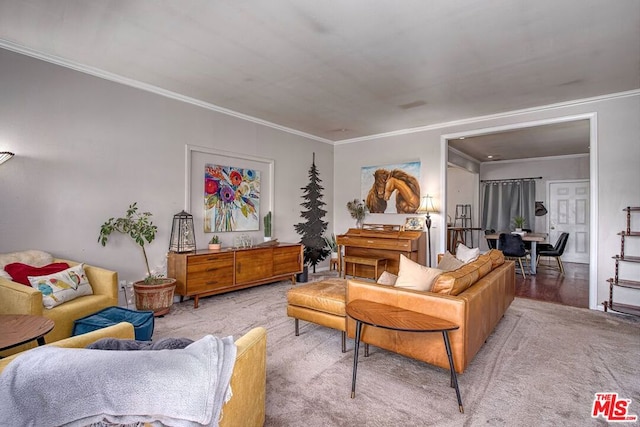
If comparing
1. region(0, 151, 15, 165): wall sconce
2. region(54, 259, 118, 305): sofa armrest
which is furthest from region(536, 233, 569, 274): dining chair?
region(0, 151, 15, 165): wall sconce

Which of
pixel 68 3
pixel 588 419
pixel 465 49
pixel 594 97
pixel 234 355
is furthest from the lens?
pixel 594 97

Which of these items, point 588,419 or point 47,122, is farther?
point 47,122

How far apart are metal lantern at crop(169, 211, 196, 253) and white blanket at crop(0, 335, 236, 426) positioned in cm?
325

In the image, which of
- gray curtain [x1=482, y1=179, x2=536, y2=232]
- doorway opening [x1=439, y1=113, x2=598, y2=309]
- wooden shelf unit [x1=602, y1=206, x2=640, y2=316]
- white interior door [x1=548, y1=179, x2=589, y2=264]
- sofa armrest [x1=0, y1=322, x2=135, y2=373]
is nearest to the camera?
sofa armrest [x1=0, y1=322, x2=135, y2=373]

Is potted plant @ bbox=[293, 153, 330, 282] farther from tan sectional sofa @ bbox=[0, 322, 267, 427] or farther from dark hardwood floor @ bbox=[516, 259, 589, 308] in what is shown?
tan sectional sofa @ bbox=[0, 322, 267, 427]

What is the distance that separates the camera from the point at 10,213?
3.03 meters

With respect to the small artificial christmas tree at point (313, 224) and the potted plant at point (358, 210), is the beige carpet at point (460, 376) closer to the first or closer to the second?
the small artificial christmas tree at point (313, 224)

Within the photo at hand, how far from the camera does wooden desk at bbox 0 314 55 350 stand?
5.78ft

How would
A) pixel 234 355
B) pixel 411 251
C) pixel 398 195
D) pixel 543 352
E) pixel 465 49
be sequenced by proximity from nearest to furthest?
pixel 234 355 → pixel 543 352 → pixel 465 49 → pixel 411 251 → pixel 398 195

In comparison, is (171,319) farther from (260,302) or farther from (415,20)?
(415,20)

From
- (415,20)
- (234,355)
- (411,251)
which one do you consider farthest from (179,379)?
(411,251)

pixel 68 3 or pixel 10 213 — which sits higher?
pixel 68 3

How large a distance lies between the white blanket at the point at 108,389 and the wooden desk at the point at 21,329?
99 centimetres

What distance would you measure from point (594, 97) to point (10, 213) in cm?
657
